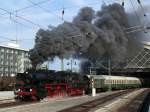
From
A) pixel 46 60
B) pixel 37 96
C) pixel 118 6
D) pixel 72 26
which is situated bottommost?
pixel 37 96

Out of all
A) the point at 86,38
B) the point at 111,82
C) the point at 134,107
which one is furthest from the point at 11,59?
the point at 134,107

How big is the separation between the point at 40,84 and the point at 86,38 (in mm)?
7824

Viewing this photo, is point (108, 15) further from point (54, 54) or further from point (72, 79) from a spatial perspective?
point (54, 54)

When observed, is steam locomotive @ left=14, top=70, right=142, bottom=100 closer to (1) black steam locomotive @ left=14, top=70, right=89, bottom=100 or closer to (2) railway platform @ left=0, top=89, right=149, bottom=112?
(1) black steam locomotive @ left=14, top=70, right=89, bottom=100

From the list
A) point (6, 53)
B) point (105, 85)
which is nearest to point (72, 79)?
point (105, 85)

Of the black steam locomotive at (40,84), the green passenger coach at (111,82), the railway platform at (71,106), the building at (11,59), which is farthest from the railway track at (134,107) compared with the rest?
the building at (11,59)

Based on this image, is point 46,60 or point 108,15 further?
point 108,15

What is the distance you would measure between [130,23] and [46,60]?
14691 mm

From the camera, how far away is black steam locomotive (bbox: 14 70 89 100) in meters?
32.8

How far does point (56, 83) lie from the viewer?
121 ft

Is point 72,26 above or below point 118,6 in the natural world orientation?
below

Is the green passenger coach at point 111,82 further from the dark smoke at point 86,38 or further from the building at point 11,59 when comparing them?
the building at point 11,59

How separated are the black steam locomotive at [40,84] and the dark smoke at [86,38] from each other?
4.36 ft

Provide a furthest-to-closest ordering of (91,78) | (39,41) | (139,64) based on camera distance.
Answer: (139,64) < (91,78) < (39,41)
